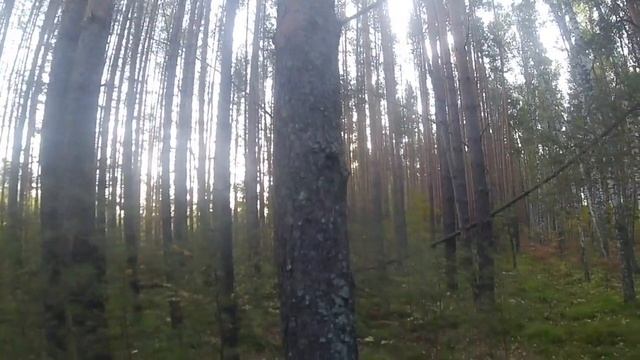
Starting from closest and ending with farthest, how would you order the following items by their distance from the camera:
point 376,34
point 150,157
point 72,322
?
point 72,322, point 376,34, point 150,157

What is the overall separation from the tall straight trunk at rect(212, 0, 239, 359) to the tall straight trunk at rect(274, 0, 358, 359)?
6.11 ft

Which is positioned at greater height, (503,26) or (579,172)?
(503,26)

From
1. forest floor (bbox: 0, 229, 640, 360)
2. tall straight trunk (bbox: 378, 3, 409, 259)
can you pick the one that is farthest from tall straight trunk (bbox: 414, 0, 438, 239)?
forest floor (bbox: 0, 229, 640, 360)

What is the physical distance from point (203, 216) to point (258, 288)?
2.96 ft

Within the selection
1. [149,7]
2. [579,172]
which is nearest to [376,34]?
[149,7]

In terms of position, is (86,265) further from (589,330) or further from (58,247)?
(589,330)

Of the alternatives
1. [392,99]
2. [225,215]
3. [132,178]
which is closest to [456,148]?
[225,215]

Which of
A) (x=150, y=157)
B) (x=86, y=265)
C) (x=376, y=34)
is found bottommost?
(x=86, y=265)

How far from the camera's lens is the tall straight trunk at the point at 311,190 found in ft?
9.29

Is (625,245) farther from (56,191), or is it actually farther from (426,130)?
(426,130)

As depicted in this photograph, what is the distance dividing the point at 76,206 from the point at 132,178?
6913 mm

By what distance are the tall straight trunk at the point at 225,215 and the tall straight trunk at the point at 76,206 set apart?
963mm

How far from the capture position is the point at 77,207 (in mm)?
4352

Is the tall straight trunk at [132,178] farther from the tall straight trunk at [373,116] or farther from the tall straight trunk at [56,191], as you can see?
the tall straight trunk at [373,116]
